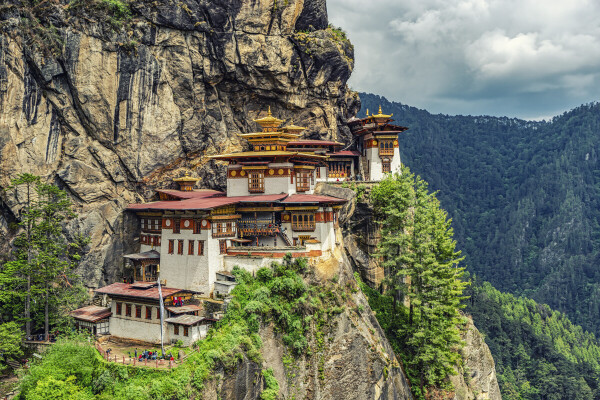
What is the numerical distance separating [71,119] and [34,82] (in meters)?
4.19

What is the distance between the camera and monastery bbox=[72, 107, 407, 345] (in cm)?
4031

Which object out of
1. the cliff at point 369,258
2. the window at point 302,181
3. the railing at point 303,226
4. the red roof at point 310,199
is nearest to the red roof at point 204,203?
the red roof at point 310,199

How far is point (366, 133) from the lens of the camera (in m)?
64.1

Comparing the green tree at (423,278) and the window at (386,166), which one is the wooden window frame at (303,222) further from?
the window at (386,166)

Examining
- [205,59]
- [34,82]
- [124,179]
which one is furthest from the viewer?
[205,59]

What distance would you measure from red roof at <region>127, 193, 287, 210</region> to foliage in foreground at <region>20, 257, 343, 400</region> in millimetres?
5858

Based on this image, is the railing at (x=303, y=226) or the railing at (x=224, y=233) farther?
the railing at (x=303, y=226)

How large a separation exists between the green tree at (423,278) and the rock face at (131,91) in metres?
17.9

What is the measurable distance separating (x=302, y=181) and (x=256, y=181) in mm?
4728

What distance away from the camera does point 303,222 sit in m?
46.7

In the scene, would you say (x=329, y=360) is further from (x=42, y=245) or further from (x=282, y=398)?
(x=42, y=245)

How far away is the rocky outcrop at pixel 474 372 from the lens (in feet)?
174

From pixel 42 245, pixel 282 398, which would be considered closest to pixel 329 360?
pixel 282 398

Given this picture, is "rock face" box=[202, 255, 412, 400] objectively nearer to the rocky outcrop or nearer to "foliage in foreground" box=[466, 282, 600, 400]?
the rocky outcrop
